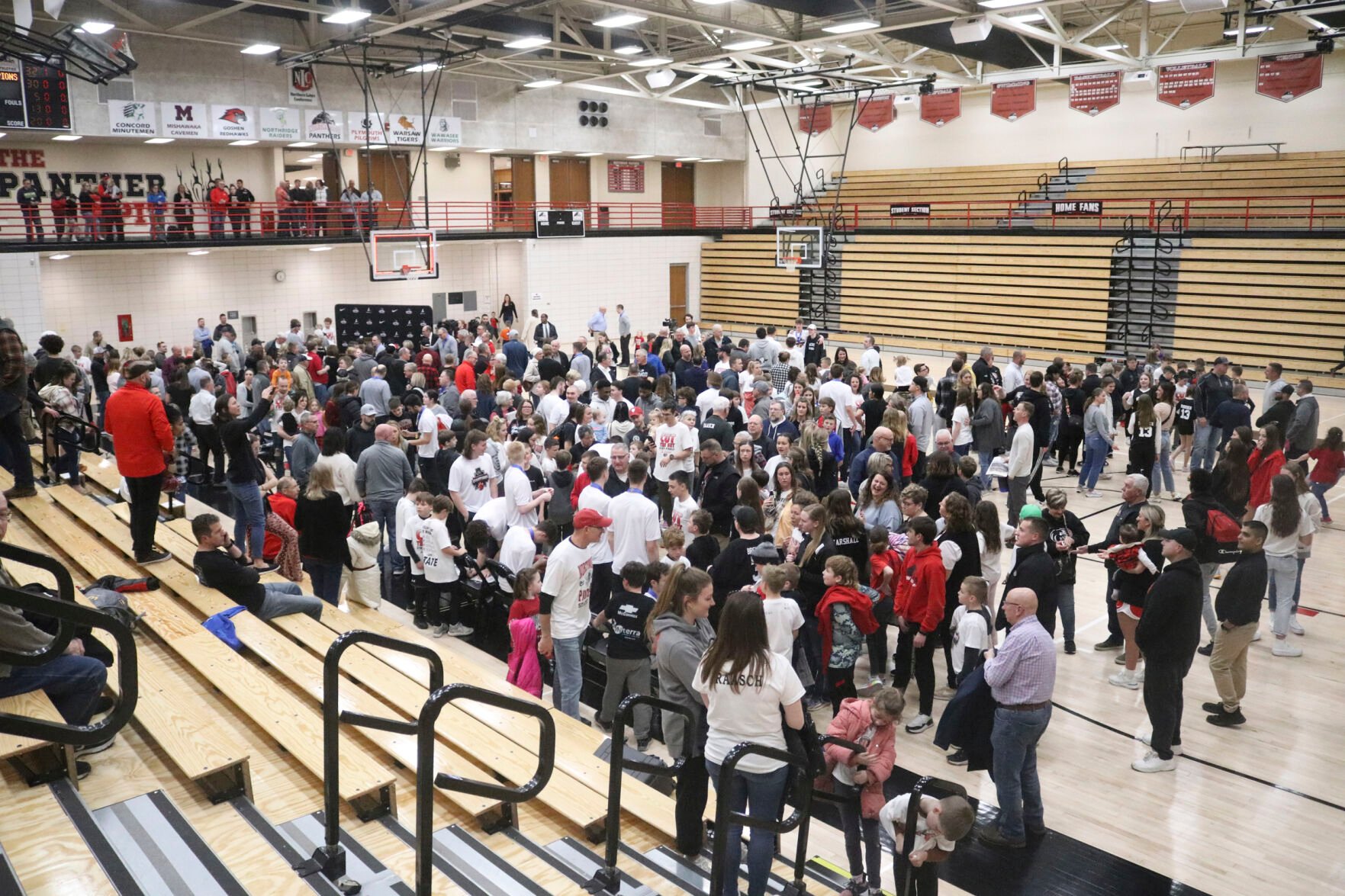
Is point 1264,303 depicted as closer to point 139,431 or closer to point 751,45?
point 751,45

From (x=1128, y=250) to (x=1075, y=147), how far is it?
404 centimetres

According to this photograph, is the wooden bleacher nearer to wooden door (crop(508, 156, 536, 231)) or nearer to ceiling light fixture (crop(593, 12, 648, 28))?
ceiling light fixture (crop(593, 12, 648, 28))

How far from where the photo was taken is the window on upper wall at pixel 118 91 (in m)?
18.2

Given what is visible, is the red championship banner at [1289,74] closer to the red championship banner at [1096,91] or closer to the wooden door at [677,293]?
the red championship banner at [1096,91]

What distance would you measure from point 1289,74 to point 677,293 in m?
16.6

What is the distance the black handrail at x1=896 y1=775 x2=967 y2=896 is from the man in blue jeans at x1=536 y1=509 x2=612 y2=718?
261 cm

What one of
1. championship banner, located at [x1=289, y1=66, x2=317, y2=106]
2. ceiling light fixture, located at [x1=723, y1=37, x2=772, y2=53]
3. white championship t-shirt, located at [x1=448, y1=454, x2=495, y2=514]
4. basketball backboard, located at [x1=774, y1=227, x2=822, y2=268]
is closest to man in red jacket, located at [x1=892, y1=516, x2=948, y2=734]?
white championship t-shirt, located at [x1=448, y1=454, x2=495, y2=514]

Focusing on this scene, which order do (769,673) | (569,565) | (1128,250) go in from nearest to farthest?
(769,673), (569,565), (1128,250)

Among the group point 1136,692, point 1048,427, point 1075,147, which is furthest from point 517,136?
point 1136,692

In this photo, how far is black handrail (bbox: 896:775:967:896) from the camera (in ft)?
12.0

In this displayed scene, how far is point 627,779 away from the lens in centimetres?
503

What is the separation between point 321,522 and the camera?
23.9 ft

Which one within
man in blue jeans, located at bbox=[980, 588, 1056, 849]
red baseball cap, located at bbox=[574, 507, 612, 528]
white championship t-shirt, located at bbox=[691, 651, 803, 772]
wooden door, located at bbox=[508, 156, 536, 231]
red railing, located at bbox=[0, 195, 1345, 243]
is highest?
wooden door, located at bbox=[508, 156, 536, 231]

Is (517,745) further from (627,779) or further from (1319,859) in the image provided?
(1319,859)
